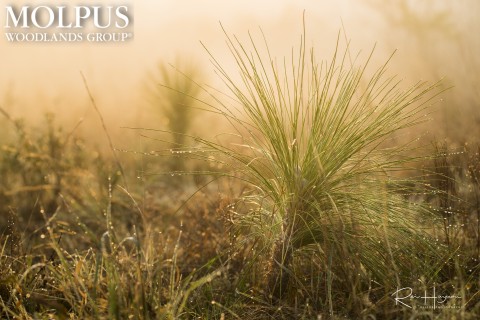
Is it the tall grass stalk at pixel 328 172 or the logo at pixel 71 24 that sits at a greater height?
the logo at pixel 71 24

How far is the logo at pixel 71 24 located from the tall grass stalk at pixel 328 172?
2.07 m

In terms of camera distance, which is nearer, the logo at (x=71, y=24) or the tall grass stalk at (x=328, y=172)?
the tall grass stalk at (x=328, y=172)

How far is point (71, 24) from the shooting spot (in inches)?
163

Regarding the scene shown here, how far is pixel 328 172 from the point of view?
2115mm

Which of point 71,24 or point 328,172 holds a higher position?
point 71,24

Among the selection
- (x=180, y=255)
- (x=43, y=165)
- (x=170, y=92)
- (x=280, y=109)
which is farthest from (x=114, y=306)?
(x=170, y=92)

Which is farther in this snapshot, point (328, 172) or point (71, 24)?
point (71, 24)

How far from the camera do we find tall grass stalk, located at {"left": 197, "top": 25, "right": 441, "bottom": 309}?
2.10 m

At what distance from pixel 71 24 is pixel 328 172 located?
258 cm

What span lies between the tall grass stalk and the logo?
6.79ft

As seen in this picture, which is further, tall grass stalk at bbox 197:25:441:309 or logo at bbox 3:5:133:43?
logo at bbox 3:5:133:43

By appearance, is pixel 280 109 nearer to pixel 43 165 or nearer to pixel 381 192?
pixel 381 192

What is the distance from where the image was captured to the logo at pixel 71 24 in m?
3.98

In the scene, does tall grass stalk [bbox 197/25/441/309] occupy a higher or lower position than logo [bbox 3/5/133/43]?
lower
